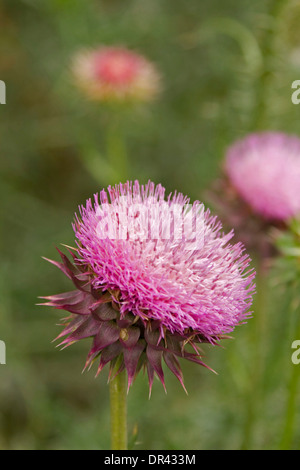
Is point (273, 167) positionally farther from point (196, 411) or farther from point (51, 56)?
point (51, 56)

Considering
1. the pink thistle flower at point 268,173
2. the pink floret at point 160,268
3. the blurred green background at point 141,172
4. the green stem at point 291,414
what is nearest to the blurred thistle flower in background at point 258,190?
the pink thistle flower at point 268,173

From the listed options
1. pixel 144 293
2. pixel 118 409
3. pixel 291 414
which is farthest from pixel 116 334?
pixel 291 414

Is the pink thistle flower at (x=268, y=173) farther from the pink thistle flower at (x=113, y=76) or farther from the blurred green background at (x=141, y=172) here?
the pink thistle flower at (x=113, y=76)

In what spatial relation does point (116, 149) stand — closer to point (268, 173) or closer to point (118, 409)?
point (268, 173)

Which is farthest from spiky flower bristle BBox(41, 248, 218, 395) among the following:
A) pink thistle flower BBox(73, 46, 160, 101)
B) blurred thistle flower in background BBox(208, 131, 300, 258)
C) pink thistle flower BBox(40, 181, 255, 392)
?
pink thistle flower BBox(73, 46, 160, 101)

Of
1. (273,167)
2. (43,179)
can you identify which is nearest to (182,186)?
(43,179)
